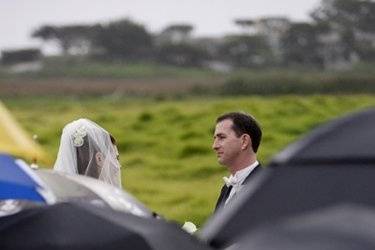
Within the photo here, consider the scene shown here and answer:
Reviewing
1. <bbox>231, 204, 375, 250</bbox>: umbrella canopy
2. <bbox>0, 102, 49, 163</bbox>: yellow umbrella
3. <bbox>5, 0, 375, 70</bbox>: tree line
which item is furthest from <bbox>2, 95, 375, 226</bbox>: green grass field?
<bbox>231, 204, 375, 250</bbox>: umbrella canopy

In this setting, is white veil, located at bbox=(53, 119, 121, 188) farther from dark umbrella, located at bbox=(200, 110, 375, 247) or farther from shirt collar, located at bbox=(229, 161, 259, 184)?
dark umbrella, located at bbox=(200, 110, 375, 247)

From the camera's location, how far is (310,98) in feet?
114

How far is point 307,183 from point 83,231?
0.41 m

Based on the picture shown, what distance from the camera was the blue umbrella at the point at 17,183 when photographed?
1836mm

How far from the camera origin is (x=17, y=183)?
6.02 feet

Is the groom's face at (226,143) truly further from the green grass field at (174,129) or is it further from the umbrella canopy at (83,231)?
the green grass field at (174,129)

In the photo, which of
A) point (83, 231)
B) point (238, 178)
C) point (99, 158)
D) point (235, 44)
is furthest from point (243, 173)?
point (235, 44)

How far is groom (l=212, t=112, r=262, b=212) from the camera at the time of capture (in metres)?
4.88

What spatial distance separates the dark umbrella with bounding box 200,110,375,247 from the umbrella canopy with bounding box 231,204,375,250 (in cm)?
14

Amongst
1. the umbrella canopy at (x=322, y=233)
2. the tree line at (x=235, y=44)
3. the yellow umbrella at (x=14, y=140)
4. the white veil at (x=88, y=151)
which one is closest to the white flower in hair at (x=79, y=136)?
the white veil at (x=88, y=151)

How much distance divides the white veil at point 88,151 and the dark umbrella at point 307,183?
3014 millimetres

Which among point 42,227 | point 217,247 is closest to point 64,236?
point 42,227

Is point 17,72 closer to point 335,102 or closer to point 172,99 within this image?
point 172,99

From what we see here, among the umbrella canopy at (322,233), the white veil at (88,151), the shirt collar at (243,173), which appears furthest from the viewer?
the shirt collar at (243,173)
